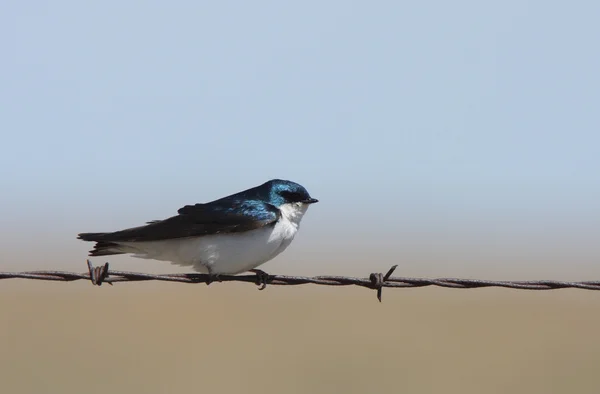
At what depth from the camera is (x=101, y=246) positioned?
5426 mm

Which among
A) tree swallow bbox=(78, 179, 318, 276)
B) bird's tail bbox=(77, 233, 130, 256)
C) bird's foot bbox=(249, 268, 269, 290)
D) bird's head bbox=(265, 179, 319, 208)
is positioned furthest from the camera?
bird's head bbox=(265, 179, 319, 208)

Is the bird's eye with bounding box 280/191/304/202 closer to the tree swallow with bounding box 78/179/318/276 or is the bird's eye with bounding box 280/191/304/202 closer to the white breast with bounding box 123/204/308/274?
the tree swallow with bounding box 78/179/318/276

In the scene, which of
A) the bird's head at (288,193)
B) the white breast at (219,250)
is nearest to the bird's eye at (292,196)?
the bird's head at (288,193)

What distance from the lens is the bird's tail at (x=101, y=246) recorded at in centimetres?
522

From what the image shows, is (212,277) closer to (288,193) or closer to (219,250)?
(219,250)

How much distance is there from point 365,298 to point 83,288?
504 cm

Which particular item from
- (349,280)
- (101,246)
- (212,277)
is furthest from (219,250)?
(349,280)

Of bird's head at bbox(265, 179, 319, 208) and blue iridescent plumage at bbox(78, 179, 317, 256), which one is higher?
bird's head at bbox(265, 179, 319, 208)

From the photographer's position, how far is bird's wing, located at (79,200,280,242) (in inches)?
214

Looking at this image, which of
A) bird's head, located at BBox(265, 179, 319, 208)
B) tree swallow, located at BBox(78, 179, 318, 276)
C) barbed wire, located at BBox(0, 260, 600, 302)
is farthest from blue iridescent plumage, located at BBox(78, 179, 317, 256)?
barbed wire, located at BBox(0, 260, 600, 302)

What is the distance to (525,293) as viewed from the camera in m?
20.2

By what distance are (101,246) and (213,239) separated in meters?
0.54

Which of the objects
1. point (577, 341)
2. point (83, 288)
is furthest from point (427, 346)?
point (83, 288)

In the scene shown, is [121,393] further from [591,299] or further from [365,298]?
[591,299]
